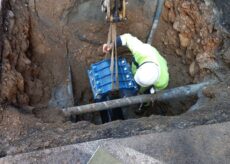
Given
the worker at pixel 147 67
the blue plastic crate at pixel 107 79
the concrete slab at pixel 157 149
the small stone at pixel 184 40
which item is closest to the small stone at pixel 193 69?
the small stone at pixel 184 40

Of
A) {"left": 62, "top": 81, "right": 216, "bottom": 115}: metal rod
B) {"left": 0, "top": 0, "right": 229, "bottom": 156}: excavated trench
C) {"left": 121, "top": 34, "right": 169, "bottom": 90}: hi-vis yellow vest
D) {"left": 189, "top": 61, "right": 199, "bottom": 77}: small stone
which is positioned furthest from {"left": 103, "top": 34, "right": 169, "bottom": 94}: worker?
{"left": 189, "top": 61, "right": 199, "bottom": 77}: small stone

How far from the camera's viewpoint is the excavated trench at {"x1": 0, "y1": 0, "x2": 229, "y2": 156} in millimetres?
4930

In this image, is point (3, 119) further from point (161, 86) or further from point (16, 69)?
point (161, 86)

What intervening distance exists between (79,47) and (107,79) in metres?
1.08

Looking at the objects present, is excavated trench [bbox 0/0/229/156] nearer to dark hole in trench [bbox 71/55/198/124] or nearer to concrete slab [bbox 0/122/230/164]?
dark hole in trench [bbox 71/55/198/124]

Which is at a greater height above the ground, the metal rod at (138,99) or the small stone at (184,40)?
the small stone at (184,40)

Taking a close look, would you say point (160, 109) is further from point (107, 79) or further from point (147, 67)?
point (147, 67)

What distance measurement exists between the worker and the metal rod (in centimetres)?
11

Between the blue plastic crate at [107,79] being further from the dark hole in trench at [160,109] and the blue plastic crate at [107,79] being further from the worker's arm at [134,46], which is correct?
the dark hole in trench at [160,109]

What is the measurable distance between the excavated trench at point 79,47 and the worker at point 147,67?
61 cm

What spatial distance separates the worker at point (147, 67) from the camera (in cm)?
468

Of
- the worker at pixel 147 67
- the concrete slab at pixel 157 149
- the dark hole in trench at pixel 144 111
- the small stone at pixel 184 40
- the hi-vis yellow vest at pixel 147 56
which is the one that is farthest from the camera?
the small stone at pixel 184 40

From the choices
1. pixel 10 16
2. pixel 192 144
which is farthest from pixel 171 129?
pixel 10 16

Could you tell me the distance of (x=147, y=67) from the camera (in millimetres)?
4676
